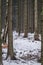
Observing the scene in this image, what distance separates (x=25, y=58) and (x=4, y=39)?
3.61m

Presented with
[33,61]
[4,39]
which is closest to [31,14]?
[4,39]

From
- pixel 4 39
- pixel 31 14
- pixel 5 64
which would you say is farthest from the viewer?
pixel 31 14

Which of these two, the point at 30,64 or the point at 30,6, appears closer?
the point at 30,64

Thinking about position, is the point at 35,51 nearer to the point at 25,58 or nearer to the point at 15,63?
the point at 25,58

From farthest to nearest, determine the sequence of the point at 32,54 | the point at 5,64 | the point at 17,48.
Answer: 1. the point at 17,48
2. the point at 32,54
3. the point at 5,64

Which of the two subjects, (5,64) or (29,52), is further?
(29,52)

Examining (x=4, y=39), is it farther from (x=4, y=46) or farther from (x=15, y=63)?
(x=15, y=63)

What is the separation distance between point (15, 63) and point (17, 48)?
9.80ft

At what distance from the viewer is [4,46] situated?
13.1 m

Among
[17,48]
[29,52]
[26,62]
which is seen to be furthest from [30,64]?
[17,48]

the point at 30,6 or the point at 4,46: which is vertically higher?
the point at 30,6

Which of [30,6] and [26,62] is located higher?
[30,6]

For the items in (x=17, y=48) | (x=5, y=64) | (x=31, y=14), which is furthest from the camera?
(x=31, y=14)

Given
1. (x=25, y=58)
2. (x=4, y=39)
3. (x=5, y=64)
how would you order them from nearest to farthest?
(x=5, y=64), (x=25, y=58), (x=4, y=39)
